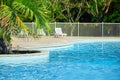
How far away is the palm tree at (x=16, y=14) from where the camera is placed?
15.7 meters

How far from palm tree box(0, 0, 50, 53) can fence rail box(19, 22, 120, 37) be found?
53.0ft

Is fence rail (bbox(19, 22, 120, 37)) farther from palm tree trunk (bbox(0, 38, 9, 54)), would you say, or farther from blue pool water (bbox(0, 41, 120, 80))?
palm tree trunk (bbox(0, 38, 9, 54))

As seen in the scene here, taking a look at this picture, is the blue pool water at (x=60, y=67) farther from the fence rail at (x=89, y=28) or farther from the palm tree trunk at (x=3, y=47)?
the fence rail at (x=89, y=28)

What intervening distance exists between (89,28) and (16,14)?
58.0 ft

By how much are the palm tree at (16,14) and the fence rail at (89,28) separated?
16.1 metres

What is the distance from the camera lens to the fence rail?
3284 centimetres

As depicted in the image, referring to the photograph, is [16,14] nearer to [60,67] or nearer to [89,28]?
[60,67]

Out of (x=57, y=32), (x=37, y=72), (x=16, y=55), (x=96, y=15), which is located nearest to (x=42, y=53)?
(x=16, y=55)

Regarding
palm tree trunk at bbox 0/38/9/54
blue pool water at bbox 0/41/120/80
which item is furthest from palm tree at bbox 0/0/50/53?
blue pool water at bbox 0/41/120/80

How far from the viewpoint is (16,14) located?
52.0ft

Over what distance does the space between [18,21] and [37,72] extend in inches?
114

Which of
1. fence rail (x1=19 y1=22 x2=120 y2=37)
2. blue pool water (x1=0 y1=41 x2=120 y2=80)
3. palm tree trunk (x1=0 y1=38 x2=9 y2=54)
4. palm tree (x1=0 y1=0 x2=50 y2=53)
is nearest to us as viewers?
blue pool water (x1=0 y1=41 x2=120 y2=80)

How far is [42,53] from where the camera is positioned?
1755cm

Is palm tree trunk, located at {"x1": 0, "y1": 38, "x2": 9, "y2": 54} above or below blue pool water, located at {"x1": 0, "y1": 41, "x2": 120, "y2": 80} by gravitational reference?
above
